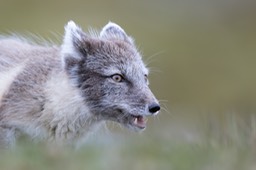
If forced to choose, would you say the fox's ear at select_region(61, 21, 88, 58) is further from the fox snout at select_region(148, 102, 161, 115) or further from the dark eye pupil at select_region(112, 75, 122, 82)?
the fox snout at select_region(148, 102, 161, 115)

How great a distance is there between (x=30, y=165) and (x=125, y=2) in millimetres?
29623

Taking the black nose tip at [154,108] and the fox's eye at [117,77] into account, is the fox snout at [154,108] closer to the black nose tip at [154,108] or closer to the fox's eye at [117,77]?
the black nose tip at [154,108]

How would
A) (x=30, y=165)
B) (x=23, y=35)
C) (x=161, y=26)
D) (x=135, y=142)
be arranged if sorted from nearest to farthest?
(x=30, y=165), (x=135, y=142), (x=23, y=35), (x=161, y=26)

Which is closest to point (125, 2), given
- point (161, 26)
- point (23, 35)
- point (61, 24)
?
point (161, 26)

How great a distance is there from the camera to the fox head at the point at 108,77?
42.2 feet

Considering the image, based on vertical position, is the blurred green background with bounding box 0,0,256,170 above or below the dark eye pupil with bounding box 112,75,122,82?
above

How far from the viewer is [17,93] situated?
1295 centimetres

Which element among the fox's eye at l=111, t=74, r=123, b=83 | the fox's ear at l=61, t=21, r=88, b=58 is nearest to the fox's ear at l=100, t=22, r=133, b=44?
the fox's ear at l=61, t=21, r=88, b=58

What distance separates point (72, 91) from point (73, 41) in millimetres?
727

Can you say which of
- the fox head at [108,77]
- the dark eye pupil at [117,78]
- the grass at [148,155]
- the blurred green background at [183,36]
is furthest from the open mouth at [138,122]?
the blurred green background at [183,36]

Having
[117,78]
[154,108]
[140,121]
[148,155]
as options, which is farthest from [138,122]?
[148,155]

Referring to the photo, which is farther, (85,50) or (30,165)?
(85,50)

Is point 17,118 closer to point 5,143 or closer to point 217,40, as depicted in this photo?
point 5,143

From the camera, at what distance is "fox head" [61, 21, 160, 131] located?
12.9 metres
